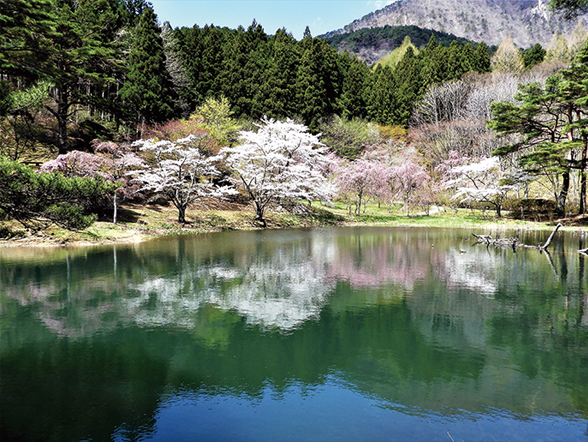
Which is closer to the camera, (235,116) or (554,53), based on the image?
(235,116)

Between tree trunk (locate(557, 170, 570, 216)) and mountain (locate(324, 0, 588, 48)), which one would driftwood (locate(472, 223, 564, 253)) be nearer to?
tree trunk (locate(557, 170, 570, 216))

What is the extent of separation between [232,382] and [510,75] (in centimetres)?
4512

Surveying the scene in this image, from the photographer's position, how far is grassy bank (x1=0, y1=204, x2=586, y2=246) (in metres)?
18.6

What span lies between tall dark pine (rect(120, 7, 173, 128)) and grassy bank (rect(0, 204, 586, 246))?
8.54m

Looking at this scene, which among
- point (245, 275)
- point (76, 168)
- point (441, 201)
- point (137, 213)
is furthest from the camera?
point (441, 201)

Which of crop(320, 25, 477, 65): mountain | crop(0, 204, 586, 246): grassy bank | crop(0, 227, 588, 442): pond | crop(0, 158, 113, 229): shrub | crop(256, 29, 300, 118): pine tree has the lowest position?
crop(0, 227, 588, 442): pond

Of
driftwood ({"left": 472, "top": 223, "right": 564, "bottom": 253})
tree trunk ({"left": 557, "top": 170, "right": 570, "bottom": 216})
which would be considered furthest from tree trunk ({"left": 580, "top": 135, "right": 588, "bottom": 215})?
driftwood ({"left": 472, "top": 223, "right": 564, "bottom": 253})

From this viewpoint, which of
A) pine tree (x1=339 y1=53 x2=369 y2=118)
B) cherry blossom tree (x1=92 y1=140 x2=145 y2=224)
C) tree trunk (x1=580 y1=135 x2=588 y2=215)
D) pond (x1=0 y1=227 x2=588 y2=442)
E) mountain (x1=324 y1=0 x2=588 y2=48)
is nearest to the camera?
pond (x1=0 y1=227 x2=588 y2=442)

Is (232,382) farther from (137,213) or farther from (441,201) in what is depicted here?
(441,201)

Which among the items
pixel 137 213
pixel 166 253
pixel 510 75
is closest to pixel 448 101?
pixel 510 75

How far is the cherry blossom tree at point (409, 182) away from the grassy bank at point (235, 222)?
5.72ft

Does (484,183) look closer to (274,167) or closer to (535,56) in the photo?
(274,167)

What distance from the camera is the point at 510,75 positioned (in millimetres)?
39750

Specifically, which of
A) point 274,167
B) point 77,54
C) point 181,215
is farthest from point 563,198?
point 77,54
